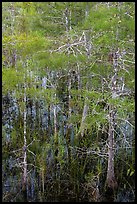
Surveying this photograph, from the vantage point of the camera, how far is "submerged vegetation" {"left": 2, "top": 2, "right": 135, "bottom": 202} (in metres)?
6.98

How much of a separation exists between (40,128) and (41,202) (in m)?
3.61

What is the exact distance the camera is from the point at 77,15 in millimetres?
10336

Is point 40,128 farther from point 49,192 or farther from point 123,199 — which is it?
point 123,199

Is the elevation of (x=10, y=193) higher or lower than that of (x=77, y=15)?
lower

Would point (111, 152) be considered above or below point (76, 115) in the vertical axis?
below

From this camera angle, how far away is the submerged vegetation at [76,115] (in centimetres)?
698

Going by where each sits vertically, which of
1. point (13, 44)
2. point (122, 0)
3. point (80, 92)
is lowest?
point (80, 92)

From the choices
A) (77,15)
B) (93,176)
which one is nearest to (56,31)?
(77,15)

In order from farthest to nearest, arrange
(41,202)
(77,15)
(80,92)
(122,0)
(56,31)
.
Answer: (56,31) → (77,15) → (80,92) → (41,202) → (122,0)

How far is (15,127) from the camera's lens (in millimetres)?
10391

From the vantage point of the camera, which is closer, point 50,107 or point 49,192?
point 49,192

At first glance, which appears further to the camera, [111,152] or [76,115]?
[76,115]

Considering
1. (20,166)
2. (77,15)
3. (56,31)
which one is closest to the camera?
(20,166)

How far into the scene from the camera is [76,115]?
33.2 feet
